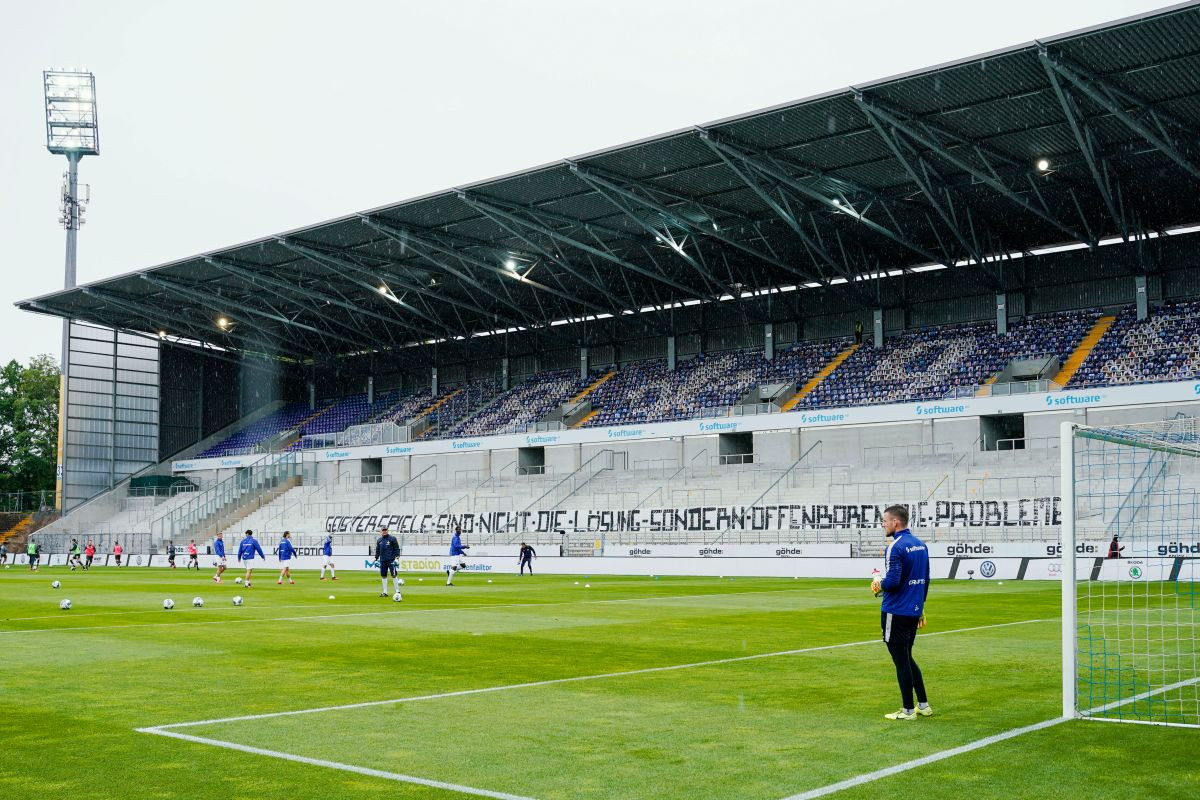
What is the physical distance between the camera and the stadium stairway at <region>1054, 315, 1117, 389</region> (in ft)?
163

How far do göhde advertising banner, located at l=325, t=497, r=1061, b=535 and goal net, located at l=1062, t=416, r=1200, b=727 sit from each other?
18.4 feet

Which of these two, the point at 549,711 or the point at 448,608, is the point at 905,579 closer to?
the point at 549,711

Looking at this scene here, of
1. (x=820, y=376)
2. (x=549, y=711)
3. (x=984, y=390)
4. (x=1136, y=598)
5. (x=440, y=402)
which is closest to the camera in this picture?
(x=549, y=711)

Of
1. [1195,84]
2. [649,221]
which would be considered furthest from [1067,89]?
[649,221]

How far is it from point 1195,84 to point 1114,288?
20753mm

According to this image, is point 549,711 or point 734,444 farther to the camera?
point 734,444

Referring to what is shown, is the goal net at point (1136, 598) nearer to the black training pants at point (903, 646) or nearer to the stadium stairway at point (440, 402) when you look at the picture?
the black training pants at point (903, 646)

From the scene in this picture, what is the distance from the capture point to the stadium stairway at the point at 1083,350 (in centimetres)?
4966

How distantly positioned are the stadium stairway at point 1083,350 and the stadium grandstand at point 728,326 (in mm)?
165

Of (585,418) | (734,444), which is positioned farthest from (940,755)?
(585,418)

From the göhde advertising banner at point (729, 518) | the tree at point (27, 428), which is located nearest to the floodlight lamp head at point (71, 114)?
the tree at point (27, 428)

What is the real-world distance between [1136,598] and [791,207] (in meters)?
27.2

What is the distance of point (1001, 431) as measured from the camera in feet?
Result: 170

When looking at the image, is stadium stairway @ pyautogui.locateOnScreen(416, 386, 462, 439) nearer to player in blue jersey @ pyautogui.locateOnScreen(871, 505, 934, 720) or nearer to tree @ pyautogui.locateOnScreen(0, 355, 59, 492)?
tree @ pyautogui.locateOnScreen(0, 355, 59, 492)
